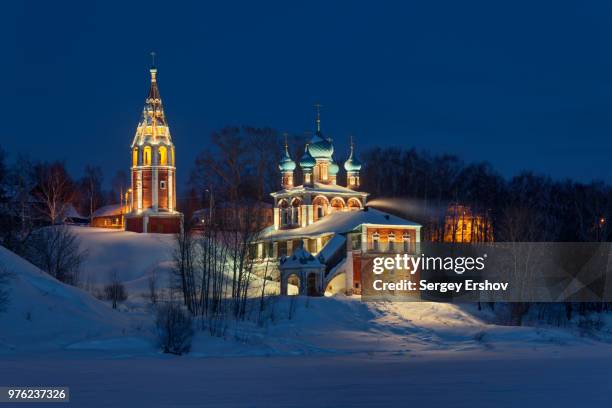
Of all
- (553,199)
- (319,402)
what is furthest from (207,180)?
(319,402)

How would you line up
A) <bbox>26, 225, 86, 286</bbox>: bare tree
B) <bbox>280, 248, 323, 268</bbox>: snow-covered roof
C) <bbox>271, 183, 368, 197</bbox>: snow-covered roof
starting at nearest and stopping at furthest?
<bbox>26, 225, 86, 286</bbox>: bare tree < <bbox>280, 248, 323, 268</bbox>: snow-covered roof < <bbox>271, 183, 368, 197</bbox>: snow-covered roof

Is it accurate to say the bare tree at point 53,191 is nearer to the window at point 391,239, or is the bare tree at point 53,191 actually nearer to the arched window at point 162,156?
the arched window at point 162,156

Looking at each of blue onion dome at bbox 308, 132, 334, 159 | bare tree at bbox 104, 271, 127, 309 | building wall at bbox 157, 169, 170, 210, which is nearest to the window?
blue onion dome at bbox 308, 132, 334, 159

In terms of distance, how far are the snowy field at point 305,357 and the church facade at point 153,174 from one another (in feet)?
68.5

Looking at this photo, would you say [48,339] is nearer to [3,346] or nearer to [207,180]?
[3,346]

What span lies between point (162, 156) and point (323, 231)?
1500 centimetres

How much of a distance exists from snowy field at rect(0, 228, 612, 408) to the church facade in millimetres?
20866

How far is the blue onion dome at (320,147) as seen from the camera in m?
57.6

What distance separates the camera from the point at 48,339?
2828 cm

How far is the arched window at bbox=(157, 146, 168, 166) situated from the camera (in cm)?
6341

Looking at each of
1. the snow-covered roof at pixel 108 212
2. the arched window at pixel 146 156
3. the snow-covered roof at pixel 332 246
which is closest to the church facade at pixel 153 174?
the arched window at pixel 146 156

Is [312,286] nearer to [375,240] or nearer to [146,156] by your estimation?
[375,240]

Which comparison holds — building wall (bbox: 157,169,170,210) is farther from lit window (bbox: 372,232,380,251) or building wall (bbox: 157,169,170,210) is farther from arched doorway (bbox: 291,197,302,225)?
lit window (bbox: 372,232,380,251)

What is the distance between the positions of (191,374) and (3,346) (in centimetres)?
679
